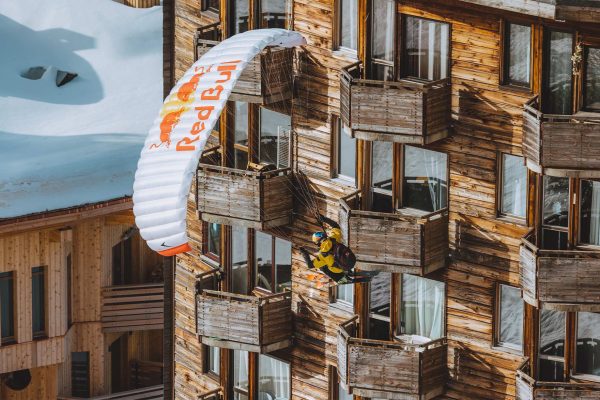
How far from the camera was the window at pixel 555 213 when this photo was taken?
39375mm

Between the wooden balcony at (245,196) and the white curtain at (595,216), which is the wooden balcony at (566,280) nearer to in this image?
the white curtain at (595,216)

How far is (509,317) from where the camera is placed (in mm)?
41125

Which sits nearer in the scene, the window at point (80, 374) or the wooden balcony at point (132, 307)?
the wooden balcony at point (132, 307)

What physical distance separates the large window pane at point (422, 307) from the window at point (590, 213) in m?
4.09

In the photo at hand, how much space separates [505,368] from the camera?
4138 cm

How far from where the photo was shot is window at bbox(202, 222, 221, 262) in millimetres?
48562

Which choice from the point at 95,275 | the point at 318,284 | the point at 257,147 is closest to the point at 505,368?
the point at 318,284

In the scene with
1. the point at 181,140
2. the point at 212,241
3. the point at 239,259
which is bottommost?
the point at 239,259

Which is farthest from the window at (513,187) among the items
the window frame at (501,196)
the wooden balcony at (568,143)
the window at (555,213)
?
the wooden balcony at (568,143)

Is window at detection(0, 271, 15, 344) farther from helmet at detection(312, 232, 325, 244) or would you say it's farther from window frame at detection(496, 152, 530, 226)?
window frame at detection(496, 152, 530, 226)

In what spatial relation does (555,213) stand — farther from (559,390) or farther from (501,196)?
(559,390)

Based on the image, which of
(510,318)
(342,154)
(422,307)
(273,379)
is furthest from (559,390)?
(273,379)

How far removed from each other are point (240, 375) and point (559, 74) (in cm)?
1395

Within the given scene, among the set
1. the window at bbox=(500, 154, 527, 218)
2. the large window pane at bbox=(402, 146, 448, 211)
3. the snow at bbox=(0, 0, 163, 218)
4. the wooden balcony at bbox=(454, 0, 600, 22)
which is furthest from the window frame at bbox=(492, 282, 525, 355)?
the snow at bbox=(0, 0, 163, 218)
